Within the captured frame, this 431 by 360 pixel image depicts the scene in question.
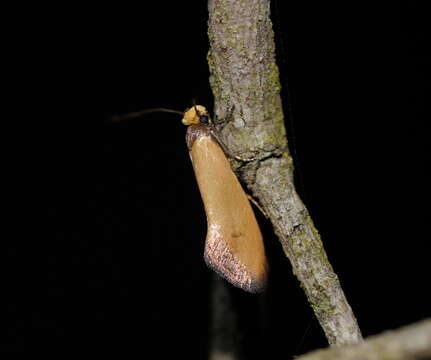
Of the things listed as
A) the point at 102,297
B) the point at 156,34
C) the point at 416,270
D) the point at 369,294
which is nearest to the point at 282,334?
the point at 369,294

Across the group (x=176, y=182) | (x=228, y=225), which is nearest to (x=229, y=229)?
(x=228, y=225)

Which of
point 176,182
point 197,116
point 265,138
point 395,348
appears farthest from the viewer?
point 176,182

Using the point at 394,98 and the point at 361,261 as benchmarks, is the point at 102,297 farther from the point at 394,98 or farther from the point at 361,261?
the point at 394,98

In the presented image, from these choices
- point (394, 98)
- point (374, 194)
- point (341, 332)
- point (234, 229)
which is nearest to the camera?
point (341, 332)

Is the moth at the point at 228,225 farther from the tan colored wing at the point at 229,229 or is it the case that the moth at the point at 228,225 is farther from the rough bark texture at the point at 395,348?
the rough bark texture at the point at 395,348

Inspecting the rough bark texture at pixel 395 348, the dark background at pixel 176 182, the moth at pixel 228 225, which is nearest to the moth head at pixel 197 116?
the moth at pixel 228 225

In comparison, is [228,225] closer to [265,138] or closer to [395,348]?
[265,138]
